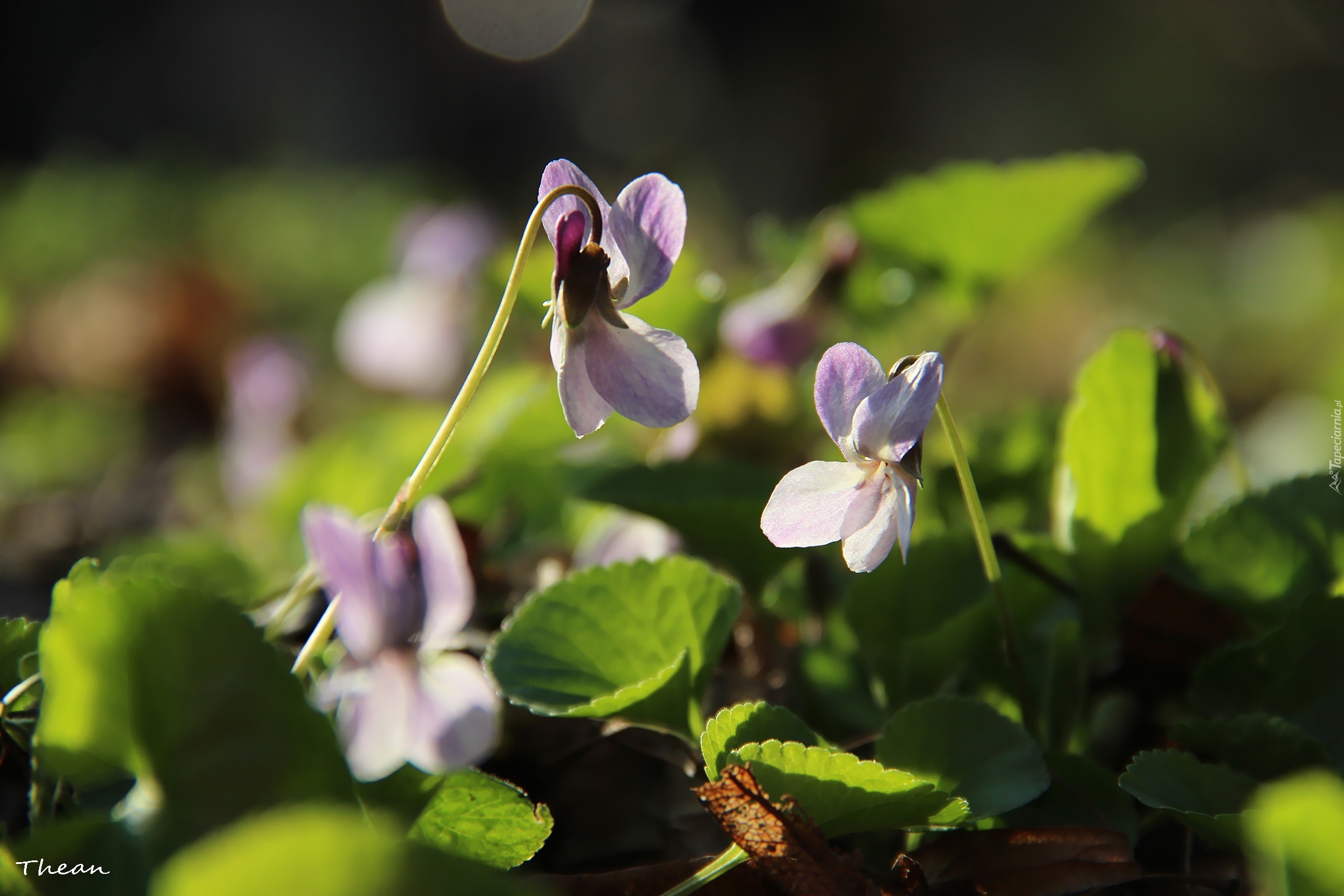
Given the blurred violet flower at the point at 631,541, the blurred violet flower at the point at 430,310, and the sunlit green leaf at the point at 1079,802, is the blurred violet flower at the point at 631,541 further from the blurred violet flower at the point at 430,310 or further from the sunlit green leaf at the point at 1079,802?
the blurred violet flower at the point at 430,310

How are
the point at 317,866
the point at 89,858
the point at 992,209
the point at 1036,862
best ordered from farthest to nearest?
the point at 992,209, the point at 1036,862, the point at 89,858, the point at 317,866

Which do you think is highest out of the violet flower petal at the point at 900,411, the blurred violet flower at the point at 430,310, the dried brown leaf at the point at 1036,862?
the blurred violet flower at the point at 430,310

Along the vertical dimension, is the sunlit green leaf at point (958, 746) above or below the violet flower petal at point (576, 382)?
below

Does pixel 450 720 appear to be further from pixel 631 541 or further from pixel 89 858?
pixel 631 541

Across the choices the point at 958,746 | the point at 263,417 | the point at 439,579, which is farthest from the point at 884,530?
the point at 263,417

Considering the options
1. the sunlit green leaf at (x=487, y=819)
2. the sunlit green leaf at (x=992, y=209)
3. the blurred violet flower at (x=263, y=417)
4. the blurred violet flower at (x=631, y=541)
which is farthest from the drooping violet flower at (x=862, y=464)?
the blurred violet flower at (x=263, y=417)

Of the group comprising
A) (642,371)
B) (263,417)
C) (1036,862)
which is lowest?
(1036,862)

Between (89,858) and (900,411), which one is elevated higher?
(900,411)

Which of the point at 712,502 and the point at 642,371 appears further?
the point at 712,502
